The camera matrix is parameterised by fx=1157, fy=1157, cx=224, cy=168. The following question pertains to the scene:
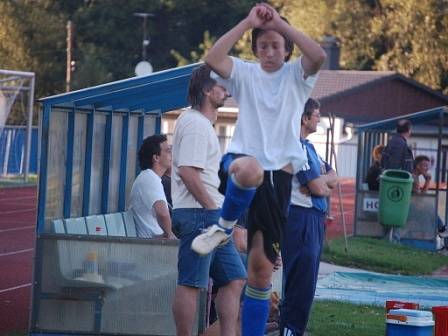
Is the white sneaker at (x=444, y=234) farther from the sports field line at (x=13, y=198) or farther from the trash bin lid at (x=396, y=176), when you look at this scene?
the sports field line at (x=13, y=198)

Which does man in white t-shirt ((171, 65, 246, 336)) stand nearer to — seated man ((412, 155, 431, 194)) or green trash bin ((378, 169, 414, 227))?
green trash bin ((378, 169, 414, 227))

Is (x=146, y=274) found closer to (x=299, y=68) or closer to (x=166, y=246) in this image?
(x=166, y=246)

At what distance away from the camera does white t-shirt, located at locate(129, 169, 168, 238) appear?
1009 cm

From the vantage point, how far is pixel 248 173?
602cm

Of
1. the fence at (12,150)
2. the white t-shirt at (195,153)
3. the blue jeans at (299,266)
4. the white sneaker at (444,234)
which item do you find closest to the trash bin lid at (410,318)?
the blue jeans at (299,266)

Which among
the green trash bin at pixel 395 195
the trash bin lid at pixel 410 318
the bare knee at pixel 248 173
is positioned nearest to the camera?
the bare knee at pixel 248 173

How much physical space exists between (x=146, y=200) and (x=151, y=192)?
141 mm

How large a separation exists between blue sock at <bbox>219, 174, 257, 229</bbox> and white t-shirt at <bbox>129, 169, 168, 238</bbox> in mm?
3752

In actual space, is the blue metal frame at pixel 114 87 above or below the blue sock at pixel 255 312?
above

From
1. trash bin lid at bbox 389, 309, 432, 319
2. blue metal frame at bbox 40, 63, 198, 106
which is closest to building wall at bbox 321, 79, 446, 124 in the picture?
blue metal frame at bbox 40, 63, 198, 106

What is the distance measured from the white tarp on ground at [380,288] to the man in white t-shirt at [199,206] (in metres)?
5.39

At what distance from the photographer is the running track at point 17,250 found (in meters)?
10.8

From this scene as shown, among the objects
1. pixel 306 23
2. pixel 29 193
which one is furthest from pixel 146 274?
pixel 306 23

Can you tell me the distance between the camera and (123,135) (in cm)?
1187
